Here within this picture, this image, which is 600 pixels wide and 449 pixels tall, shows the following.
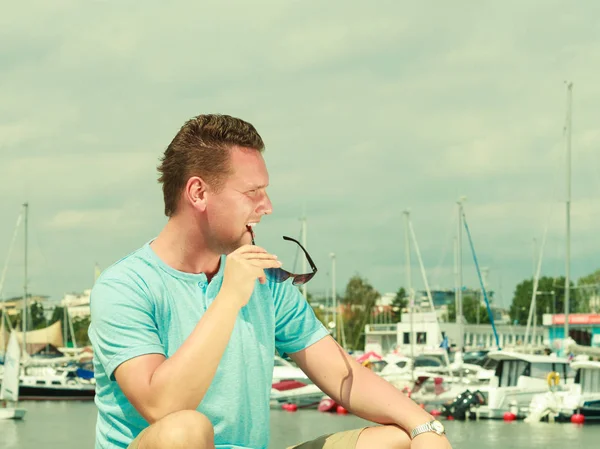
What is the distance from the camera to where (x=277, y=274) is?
3758mm

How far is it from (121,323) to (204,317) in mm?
273

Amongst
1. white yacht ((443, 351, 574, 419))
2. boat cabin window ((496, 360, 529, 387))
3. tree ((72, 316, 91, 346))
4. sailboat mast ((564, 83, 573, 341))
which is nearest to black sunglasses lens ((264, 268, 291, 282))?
white yacht ((443, 351, 574, 419))

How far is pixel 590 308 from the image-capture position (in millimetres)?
107500

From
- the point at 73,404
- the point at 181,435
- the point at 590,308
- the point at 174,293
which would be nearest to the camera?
the point at 181,435

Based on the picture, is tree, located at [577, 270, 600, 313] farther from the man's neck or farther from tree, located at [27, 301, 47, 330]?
the man's neck

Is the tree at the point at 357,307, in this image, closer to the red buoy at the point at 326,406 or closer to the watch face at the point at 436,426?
the red buoy at the point at 326,406

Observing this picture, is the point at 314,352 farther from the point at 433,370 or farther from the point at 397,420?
the point at 433,370

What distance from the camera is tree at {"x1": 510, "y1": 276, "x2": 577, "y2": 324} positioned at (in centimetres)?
13612

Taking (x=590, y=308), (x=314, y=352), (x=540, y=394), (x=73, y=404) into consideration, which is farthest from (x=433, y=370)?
(x=590, y=308)

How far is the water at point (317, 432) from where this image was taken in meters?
31.5

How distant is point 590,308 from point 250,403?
10795 cm

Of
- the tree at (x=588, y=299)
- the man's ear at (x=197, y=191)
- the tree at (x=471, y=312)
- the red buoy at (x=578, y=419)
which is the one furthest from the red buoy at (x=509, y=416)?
the tree at (x=471, y=312)

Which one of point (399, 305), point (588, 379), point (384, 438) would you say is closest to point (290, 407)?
point (588, 379)

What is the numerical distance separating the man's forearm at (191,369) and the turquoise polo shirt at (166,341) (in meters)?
0.14
